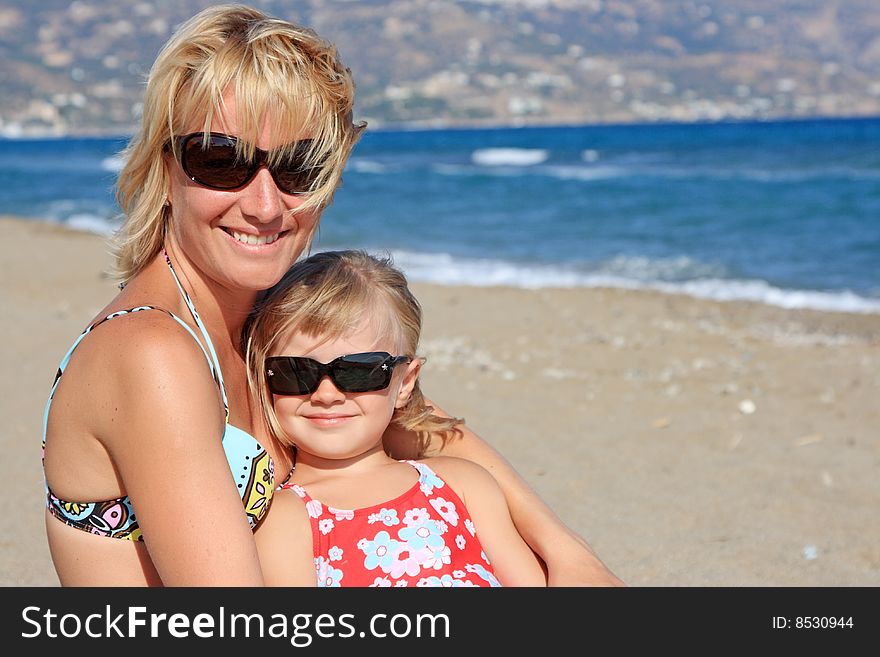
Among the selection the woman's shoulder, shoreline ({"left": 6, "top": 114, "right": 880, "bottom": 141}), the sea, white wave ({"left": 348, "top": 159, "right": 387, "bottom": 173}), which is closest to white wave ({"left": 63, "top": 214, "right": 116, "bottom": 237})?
the sea

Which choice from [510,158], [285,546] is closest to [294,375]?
[285,546]

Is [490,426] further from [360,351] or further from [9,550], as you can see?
[360,351]

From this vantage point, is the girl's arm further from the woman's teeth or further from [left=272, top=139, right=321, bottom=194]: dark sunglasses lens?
[left=272, top=139, right=321, bottom=194]: dark sunglasses lens

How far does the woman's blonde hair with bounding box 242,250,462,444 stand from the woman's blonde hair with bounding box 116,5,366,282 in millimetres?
369

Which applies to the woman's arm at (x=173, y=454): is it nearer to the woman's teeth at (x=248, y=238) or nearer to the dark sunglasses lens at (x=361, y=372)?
the woman's teeth at (x=248, y=238)

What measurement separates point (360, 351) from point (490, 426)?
146 inches

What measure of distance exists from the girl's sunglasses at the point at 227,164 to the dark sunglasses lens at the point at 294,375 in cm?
53

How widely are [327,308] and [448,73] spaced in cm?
14563

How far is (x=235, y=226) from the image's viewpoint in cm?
236

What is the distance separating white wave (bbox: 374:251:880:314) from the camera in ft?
37.4

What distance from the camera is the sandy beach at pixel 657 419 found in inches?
183
